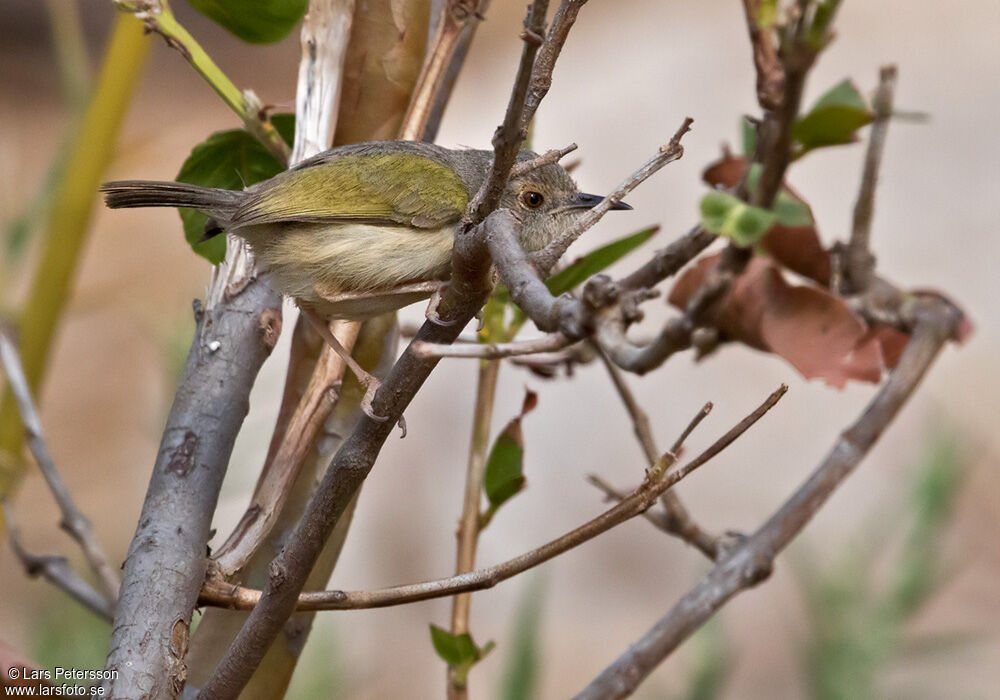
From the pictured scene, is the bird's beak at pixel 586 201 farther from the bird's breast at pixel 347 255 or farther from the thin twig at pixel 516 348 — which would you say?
the thin twig at pixel 516 348

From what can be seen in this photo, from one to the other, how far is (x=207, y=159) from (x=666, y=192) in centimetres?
549

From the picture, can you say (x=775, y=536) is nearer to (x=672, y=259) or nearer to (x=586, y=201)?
(x=672, y=259)

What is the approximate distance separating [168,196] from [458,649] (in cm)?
112

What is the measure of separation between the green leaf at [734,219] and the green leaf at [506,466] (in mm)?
550

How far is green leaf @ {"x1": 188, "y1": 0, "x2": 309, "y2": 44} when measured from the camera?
2.02 meters

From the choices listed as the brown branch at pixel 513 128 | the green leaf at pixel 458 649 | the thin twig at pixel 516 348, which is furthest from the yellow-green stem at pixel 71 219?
the thin twig at pixel 516 348

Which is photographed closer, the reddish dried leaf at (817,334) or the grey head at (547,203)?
the reddish dried leaf at (817,334)

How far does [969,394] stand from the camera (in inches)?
261

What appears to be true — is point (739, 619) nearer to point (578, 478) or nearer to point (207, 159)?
point (578, 478)

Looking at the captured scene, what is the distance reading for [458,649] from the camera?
5.73ft

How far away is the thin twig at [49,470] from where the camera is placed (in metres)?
1.97

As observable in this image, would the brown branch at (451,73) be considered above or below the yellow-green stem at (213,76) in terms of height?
above

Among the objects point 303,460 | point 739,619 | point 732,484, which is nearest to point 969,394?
point 732,484

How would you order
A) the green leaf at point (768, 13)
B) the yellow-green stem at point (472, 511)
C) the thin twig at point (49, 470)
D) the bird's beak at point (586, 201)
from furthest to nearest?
1. the bird's beak at point (586, 201)
2. the thin twig at point (49, 470)
3. the yellow-green stem at point (472, 511)
4. the green leaf at point (768, 13)
